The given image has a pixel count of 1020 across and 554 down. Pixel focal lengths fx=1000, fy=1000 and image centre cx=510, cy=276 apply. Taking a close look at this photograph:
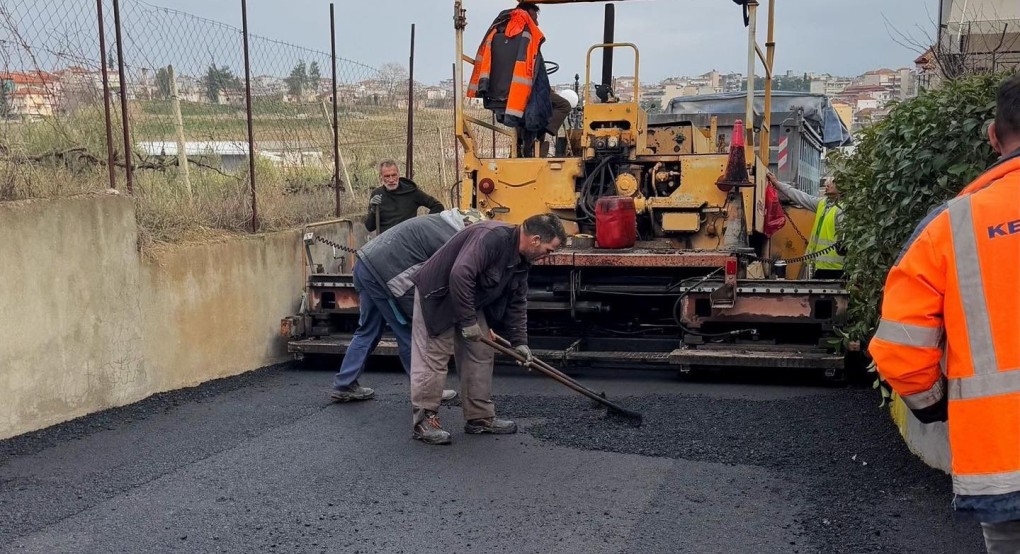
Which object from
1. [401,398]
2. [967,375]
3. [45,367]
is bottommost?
[401,398]

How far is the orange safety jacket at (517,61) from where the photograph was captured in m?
7.53

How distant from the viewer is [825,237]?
841cm

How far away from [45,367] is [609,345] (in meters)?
3.85

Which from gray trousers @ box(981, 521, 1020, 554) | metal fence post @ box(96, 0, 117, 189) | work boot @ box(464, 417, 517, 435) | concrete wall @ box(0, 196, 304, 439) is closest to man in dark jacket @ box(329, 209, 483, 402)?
work boot @ box(464, 417, 517, 435)

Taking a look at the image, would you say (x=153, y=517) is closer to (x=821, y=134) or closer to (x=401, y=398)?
(x=401, y=398)

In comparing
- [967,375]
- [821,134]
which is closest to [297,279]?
[967,375]

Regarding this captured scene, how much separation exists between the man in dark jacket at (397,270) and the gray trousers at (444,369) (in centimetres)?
31

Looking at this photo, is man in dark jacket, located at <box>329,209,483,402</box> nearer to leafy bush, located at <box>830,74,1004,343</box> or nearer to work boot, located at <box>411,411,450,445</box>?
work boot, located at <box>411,411,450,445</box>

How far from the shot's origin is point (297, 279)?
843cm

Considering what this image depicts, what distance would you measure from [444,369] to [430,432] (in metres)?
0.37

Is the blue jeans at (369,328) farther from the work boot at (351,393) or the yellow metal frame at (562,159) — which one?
the yellow metal frame at (562,159)

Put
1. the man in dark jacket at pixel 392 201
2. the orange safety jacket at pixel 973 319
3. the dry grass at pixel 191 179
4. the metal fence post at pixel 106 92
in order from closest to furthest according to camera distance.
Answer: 1. the orange safety jacket at pixel 973 319
2. the dry grass at pixel 191 179
3. the metal fence post at pixel 106 92
4. the man in dark jacket at pixel 392 201

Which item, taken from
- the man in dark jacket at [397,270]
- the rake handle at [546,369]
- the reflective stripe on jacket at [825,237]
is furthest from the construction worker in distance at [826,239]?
the man in dark jacket at [397,270]

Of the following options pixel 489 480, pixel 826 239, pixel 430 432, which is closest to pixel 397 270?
pixel 430 432
